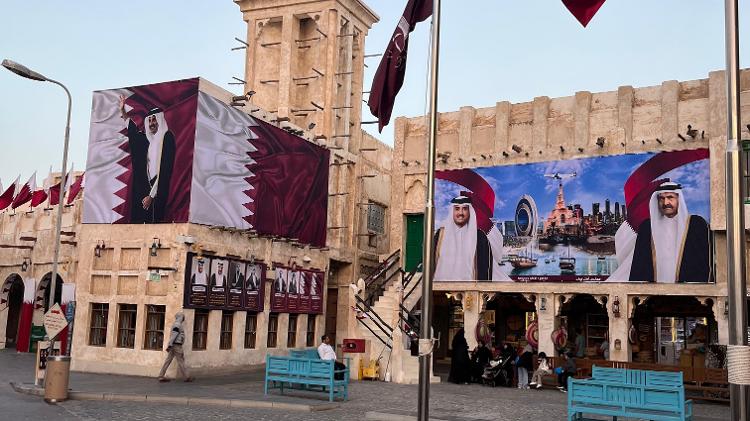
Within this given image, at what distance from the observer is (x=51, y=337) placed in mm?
17734

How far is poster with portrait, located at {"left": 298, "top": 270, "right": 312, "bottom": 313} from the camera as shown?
29469 millimetres

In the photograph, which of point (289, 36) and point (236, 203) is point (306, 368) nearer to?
point (236, 203)

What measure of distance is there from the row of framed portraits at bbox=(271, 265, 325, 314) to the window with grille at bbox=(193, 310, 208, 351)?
11.8 ft

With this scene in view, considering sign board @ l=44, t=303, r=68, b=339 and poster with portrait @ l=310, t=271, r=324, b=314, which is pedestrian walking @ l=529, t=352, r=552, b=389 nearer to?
poster with portrait @ l=310, t=271, r=324, b=314

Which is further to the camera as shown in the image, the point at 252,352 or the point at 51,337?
the point at 252,352

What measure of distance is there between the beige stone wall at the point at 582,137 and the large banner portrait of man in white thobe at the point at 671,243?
377 millimetres

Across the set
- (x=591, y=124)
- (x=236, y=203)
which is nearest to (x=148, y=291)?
(x=236, y=203)

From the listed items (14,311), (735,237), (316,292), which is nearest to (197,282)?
(316,292)

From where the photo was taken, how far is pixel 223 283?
82.2 ft

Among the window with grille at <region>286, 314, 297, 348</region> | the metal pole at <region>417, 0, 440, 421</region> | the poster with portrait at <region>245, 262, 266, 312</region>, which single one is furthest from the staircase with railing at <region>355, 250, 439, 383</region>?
the metal pole at <region>417, 0, 440, 421</region>

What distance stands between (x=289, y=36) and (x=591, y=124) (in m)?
14.2

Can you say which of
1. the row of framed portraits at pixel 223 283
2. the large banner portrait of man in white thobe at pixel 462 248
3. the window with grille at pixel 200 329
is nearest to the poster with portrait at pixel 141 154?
the row of framed portraits at pixel 223 283

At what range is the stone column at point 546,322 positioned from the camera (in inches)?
1066

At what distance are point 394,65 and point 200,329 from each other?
15.0 meters
